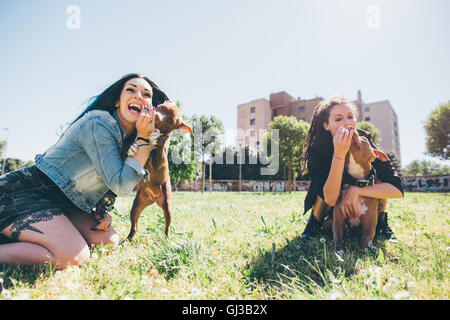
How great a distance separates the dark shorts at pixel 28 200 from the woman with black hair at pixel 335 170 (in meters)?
2.65

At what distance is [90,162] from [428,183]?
39.5 m

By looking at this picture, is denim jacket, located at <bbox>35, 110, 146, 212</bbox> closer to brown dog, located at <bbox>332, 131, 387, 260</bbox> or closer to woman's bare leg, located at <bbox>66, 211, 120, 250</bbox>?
woman's bare leg, located at <bbox>66, 211, 120, 250</bbox>

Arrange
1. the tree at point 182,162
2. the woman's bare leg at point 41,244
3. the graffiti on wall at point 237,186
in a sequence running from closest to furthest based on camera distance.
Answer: the woman's bare leg at point 41,244 → the tree at point 182,162 → the graffiti on wall at point 237,186

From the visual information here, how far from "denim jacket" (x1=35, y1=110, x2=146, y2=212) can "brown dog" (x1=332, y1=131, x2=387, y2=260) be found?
203cm

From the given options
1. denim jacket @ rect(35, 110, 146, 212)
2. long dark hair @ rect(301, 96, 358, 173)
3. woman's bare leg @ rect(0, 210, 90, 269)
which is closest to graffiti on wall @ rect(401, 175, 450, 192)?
long dark hair @ rect(301, 96, 358, 173)

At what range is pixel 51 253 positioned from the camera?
1904 millimetres

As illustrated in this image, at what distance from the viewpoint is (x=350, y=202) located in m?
2.33

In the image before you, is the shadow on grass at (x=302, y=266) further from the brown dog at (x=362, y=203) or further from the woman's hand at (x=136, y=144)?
the woman's hand at (x=136, y=144)

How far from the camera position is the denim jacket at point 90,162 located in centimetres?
202

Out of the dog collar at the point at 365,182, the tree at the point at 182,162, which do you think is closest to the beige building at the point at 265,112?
the tree at the point at 182,162

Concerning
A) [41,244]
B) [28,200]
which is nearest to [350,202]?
[41,244]

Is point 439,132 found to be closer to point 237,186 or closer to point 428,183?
point 428,183
